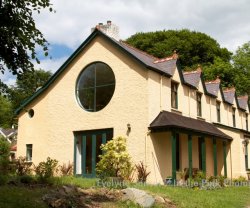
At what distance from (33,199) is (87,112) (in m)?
13.4

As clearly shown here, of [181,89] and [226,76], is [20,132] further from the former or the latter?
[226,76]

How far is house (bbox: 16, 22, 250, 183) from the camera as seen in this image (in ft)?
71.2

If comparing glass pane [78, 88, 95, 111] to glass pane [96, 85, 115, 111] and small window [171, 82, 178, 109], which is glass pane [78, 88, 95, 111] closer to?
glass pane [96, 85, 115, 111]

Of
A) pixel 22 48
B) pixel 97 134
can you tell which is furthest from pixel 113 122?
pixel 22 48

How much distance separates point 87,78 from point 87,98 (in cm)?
134

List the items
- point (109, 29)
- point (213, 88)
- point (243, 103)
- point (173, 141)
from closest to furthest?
point (173, 141), point (109, 29), point (213, 88), point (243, 103)

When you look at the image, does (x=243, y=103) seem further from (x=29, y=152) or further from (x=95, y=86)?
(x=29, y=152)

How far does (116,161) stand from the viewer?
1942 cm

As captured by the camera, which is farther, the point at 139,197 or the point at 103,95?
the point at 103,95

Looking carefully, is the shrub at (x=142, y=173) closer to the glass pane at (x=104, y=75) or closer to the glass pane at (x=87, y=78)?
the glass pane at (x=104, y=75)

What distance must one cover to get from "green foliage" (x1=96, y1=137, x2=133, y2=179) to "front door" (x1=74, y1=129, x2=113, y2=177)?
3.01 m

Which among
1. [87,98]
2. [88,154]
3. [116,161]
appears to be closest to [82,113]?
[87,98]

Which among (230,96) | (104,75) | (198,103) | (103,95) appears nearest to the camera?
(103,95)

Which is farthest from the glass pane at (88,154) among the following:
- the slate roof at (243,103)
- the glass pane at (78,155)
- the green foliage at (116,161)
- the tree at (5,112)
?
the tree at (5,112)
